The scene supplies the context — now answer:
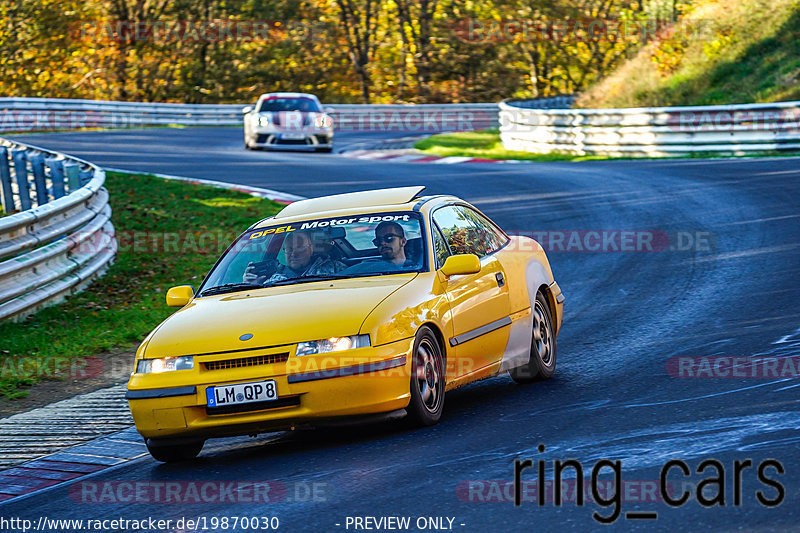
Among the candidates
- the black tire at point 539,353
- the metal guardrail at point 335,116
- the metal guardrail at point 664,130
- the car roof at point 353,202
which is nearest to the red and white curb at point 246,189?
the metal guardrail at point 664,130

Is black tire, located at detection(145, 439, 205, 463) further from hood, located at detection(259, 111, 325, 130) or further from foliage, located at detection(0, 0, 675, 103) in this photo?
foliage, located at detection(0, 0, 675, 103)

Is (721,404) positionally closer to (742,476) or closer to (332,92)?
(742,476)

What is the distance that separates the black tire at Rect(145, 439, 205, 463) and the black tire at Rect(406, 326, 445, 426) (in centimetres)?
128

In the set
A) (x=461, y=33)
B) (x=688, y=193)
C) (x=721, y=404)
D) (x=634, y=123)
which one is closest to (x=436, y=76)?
(x=461, y=33)

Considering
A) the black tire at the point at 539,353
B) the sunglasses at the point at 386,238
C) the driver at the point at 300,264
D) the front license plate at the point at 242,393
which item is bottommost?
the black tire at the point at 539,353

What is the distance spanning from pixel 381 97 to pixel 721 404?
1895 inches

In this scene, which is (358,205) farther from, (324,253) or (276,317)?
(276,317)

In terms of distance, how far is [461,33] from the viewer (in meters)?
52.1

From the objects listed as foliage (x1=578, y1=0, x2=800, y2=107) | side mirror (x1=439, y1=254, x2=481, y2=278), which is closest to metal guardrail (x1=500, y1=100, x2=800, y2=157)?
foliage (x1=578, y1=0, x2=800, y2=107)

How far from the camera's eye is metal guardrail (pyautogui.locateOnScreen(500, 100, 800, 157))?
22625mm

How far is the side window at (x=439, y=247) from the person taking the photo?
790cm

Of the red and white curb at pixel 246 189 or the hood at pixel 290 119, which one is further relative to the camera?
the hood at pixel 290 119

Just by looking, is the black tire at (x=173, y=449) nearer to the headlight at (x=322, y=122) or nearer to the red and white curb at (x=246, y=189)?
the red and white curb at (x=246, y=189)

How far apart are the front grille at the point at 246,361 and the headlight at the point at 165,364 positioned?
0.34 feet
